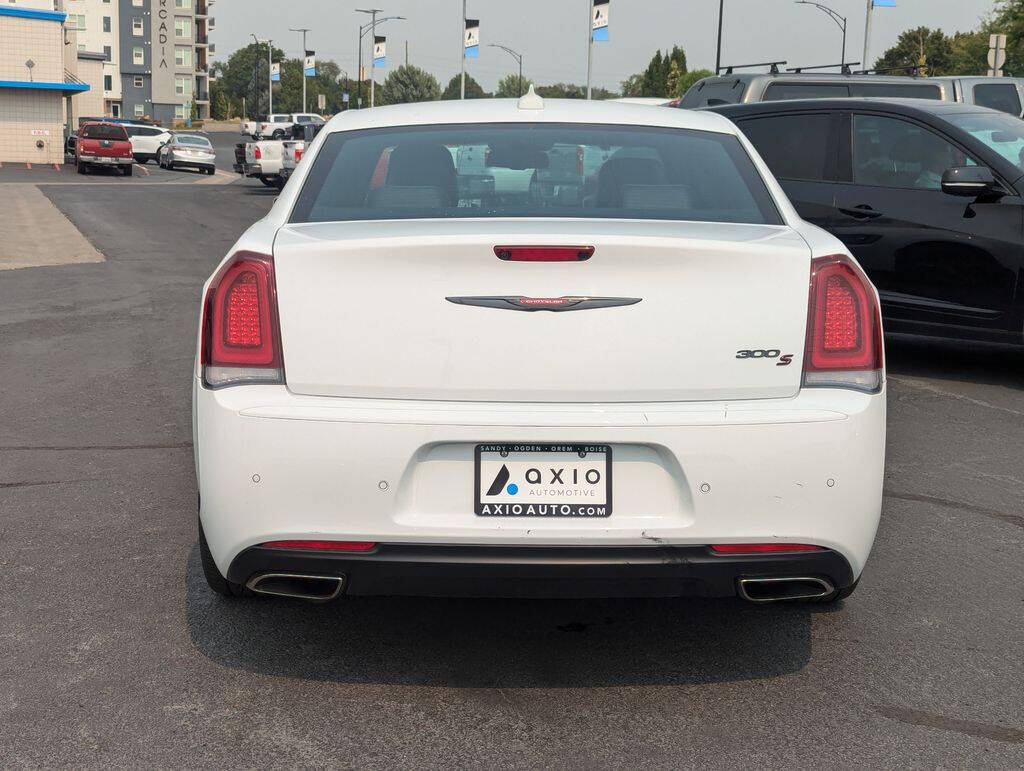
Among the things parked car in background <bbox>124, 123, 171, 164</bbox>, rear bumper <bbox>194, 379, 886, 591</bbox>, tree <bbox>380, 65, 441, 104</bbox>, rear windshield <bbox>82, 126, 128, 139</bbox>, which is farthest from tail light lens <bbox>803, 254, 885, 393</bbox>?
tree <bbox>380, 65, 441, 104</bbox>

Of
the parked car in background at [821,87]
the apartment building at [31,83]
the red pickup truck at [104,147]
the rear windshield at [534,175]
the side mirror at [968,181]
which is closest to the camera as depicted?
the rear windshield at [534,175]

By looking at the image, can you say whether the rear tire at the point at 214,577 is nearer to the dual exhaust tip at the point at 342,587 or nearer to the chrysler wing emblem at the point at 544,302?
the dual exhaust tip at the point at 342,587

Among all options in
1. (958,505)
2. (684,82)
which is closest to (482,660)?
(958,505)

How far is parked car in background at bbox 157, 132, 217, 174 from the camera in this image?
49.8 m

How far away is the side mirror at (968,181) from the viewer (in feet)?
27.7

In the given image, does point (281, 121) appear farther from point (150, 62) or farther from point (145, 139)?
point (150, 62)

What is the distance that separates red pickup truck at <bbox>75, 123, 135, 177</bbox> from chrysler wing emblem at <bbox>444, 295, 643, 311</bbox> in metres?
44.7

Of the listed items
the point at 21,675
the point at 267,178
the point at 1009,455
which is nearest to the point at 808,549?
the point at 21,675

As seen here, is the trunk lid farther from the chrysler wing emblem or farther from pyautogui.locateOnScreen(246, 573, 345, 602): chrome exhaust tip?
pyautogui.locateOnScreen(246, 573, 345, 602): chrome exhaust tip

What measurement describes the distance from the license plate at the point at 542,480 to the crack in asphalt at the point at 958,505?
288cm

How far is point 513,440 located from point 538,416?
0.09m

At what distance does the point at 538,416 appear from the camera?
3.40 metres

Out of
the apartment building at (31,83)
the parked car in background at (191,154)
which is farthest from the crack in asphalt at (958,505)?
the apartment building at (31,83)

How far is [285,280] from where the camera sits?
3.51 meters
